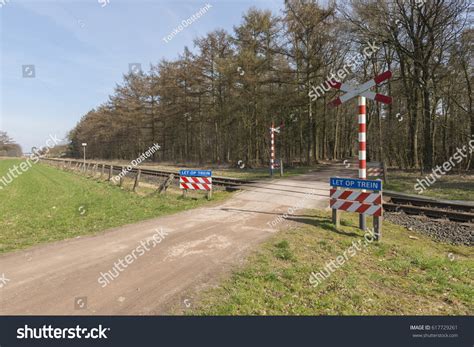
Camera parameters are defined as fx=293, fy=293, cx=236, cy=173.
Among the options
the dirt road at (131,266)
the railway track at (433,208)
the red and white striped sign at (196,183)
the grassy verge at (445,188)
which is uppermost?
the red and white striped sign at (196,183)

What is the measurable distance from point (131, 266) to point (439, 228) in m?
7.98

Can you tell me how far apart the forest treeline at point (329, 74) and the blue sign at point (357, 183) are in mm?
13710

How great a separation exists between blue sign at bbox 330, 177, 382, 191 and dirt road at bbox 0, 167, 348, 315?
1878 millimetres

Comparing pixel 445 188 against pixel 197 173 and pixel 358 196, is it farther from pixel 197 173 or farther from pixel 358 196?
pixel 197 173

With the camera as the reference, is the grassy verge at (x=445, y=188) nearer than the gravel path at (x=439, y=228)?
No

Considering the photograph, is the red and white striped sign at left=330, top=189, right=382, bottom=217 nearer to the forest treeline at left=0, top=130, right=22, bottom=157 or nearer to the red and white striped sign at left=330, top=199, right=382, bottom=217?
the red and white striped sign at left=330, top=199, right=382, bottom=217

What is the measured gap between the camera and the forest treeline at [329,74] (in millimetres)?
19578

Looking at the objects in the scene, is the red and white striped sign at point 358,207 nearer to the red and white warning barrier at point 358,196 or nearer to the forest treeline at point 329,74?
the red and white warning barrier at point 358,196

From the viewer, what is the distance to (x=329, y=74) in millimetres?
24219

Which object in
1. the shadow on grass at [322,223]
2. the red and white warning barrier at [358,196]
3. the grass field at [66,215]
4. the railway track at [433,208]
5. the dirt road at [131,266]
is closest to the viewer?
the dirt road at [131,266]

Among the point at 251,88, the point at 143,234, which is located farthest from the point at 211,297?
the point at 251,88

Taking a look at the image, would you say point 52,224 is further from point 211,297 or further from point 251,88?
point 251,88

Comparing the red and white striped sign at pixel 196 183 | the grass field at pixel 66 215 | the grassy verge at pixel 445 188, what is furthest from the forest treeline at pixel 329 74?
the grass field at pixel 66 215
